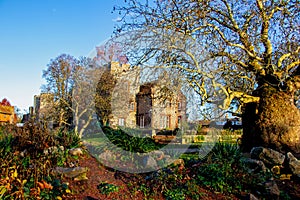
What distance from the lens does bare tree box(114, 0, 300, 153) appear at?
21.3 feet

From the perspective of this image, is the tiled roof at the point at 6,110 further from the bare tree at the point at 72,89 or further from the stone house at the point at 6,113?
the bare tree at the point at 72,89

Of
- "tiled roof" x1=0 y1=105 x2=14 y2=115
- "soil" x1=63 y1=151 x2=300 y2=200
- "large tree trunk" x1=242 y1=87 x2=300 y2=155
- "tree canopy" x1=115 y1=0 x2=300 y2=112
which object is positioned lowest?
"soil" x1=63 y1=151 x2=300 y2=200

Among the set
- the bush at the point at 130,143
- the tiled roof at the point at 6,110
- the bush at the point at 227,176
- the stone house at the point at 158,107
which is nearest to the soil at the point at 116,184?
the bush at the point at 227,176

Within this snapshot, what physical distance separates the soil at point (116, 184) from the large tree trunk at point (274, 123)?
83.6 inches

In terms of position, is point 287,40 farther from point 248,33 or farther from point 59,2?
point 59,2

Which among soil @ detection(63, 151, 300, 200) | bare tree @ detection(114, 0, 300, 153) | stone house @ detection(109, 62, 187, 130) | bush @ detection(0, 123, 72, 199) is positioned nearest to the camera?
bush @ detection(0, 123, 72, 199)

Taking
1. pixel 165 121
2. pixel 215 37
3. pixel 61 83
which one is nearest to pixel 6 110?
pixel 61 83

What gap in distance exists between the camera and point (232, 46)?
6.92 meters

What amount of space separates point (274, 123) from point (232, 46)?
2377mm

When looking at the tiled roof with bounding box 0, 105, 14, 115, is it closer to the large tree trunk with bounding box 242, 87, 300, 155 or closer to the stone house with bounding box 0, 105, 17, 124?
the stone house with bounding box 0, 105, 17, 124

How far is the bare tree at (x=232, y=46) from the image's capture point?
21.3 feet

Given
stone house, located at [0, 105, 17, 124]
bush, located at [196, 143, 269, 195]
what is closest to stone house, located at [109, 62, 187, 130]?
bush, located at [196, 143, 269, 195]

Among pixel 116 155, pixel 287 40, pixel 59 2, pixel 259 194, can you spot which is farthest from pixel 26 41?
pixel 287 40

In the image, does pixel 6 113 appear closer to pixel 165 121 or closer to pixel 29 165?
pixel 165 121
